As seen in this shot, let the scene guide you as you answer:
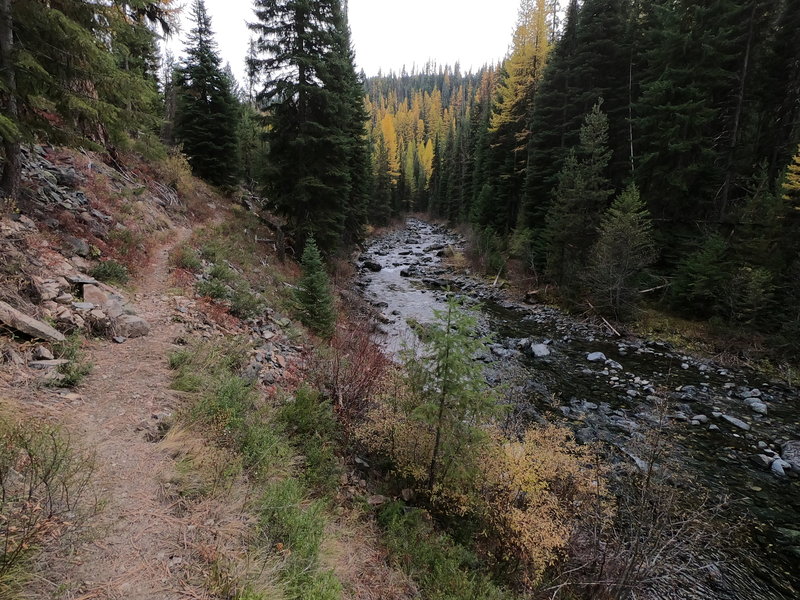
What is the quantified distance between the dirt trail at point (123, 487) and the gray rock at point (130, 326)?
0.66ft

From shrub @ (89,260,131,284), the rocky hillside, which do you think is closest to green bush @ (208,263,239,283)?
the rocky hillside

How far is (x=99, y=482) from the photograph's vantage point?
3562 mm

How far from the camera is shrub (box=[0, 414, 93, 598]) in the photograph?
7.75ft

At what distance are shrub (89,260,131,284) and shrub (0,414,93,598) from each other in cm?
556

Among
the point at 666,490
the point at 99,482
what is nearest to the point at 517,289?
the point at 666,490

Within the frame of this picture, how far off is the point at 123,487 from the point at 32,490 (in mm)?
913

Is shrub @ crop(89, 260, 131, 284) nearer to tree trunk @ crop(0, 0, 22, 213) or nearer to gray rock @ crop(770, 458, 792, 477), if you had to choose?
tree trunk @ crop(0, 0, 22, 213)

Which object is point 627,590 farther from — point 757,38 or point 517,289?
point 757,38

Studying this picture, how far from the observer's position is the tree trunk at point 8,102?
6420mm

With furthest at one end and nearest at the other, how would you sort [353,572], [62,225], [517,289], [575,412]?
[517,289] < [575,412] < [62,225] < [353,572]

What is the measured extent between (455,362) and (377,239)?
153 ft

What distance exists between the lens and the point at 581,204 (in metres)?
20.3

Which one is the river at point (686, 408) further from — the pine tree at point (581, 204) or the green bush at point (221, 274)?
the green bush at point (221, 274)

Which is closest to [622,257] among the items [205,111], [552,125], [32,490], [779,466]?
[779,466]
